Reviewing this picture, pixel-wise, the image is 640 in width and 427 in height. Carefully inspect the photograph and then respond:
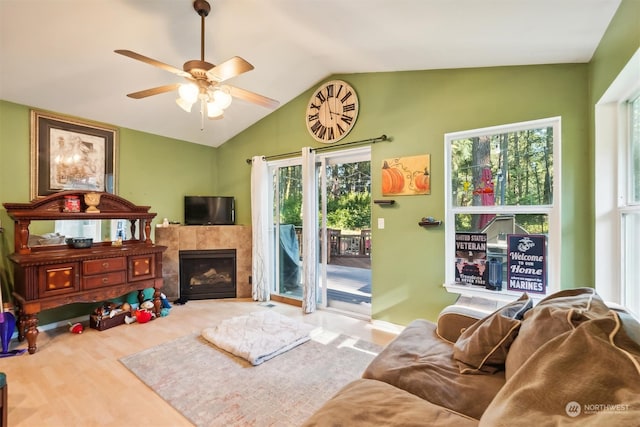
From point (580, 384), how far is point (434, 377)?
737 millimetres

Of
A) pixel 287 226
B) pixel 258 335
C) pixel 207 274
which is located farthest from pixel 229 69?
pixel 207 274

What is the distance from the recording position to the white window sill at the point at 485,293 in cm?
256

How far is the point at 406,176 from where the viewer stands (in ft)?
10.0

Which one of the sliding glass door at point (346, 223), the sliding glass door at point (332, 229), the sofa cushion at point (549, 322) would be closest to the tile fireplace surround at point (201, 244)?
the sliding glass door at point (332, 229)

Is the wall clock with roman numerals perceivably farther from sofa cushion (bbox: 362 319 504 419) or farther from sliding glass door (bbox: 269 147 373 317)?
sofa cushion (bbox: 362 319 504 419)

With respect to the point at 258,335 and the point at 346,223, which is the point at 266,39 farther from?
the point at 258,335

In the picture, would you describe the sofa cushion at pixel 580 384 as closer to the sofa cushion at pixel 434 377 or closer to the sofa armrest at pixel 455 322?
the sofa cushion at pixel 434 377

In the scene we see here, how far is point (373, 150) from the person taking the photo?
329 cm

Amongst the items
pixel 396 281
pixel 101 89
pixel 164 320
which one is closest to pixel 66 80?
pixel 101 89

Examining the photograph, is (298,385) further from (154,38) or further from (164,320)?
(154,38)

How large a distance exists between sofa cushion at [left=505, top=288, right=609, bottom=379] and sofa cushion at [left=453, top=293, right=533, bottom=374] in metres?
0.06

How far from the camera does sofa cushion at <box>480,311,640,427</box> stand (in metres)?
0.69

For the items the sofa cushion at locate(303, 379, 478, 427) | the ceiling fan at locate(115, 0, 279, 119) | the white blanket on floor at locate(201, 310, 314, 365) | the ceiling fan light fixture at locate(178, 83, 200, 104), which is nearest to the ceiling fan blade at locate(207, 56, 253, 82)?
the ceiling fan at locate(115, 0, 279, 119)

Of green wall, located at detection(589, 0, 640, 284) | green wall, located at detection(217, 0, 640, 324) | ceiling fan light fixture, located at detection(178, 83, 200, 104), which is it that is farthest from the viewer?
green wall, located at detection(217, 0, 640, 324)
